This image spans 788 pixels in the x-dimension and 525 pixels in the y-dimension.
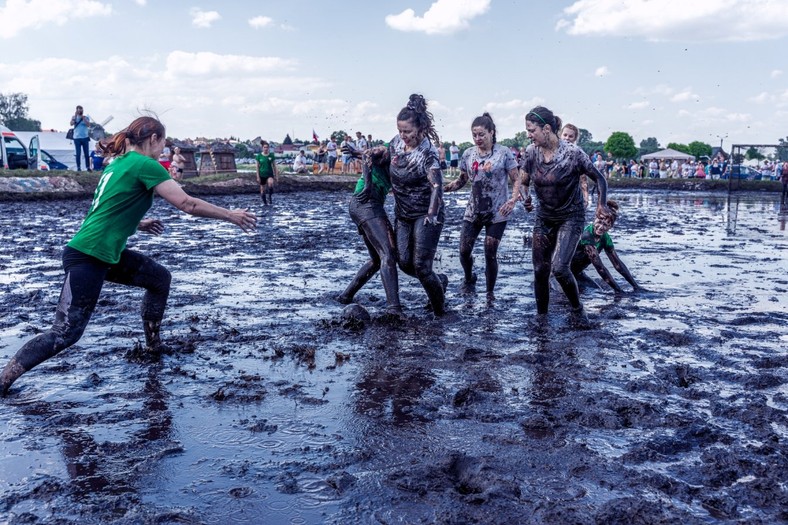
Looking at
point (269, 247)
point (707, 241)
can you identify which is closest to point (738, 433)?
point (269, 247)

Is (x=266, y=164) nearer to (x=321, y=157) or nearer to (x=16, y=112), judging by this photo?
(x=321, y=157)

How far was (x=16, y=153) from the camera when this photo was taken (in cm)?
3378

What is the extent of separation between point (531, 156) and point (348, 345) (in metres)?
2.63

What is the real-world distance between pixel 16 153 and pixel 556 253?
3338cm

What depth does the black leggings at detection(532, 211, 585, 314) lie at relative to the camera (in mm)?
6898

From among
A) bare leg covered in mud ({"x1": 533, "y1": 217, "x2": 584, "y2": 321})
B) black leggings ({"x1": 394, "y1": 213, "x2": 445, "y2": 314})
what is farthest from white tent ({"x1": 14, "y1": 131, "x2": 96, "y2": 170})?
bare leg covered in mud ({"x1": 533, "y1": 217, "x2": 584, "y2": 321})

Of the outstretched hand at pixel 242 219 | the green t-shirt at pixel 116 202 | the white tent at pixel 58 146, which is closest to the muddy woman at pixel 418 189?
the outstretched hand at pixel 242 219

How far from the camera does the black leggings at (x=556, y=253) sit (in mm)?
6898

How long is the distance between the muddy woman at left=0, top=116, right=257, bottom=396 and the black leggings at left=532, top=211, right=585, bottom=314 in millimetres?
3191

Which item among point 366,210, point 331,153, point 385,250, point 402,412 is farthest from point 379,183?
point 331,153

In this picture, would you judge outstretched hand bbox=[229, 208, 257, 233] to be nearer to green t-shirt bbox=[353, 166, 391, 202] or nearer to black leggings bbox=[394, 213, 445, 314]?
black leggings bbox=[394, 213, 445, 314]

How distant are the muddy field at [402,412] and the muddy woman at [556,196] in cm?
52

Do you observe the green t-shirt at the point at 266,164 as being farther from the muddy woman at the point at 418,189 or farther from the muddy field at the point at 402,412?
the muddy woman at the point at 418,189

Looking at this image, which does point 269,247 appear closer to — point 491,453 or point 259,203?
point 491,453
